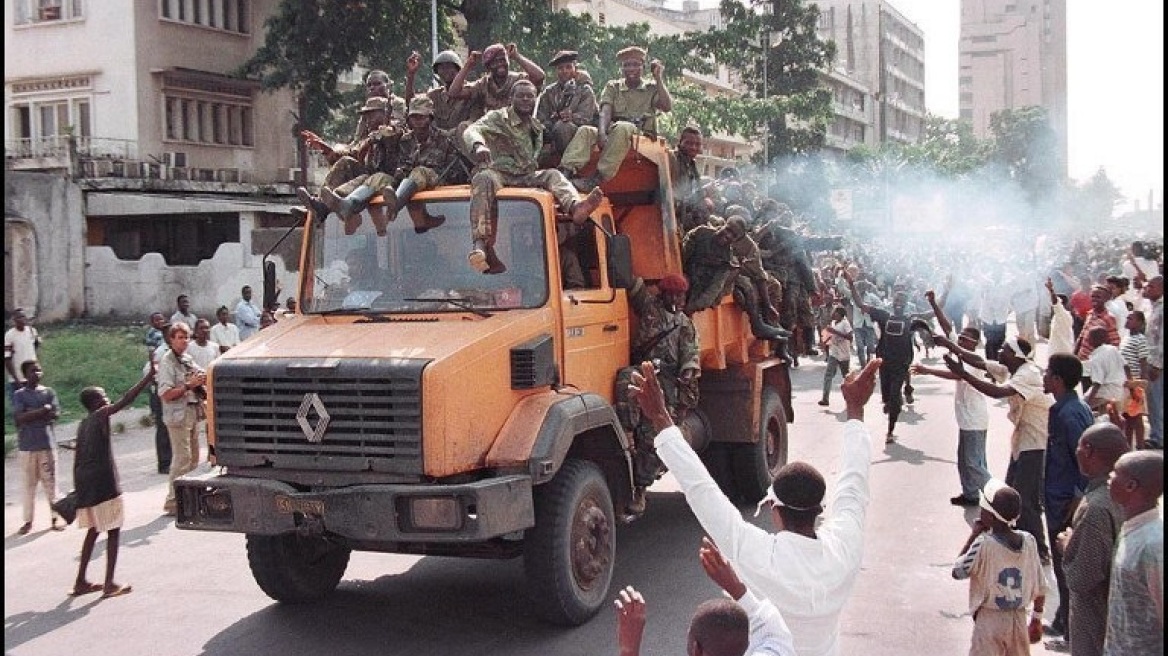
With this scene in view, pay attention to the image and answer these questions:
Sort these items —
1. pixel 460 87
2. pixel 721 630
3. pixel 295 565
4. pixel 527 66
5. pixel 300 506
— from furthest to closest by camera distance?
1. pixel 527 66
2. pixel 460 87
3. pixel 295 565
4. pixel 300 506
5. pixel 721 630

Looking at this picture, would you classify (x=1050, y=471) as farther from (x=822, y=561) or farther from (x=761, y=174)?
(x=761, y=174)

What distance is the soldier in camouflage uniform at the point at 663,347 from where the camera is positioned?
25.7 ft

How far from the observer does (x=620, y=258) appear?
7.44 metres

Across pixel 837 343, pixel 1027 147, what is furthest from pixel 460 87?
pixel 1027 147

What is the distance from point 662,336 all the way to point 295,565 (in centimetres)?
284

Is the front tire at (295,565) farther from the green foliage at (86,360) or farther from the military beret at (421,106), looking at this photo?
the green foliage at (86,360)

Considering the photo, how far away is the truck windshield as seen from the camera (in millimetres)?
7027

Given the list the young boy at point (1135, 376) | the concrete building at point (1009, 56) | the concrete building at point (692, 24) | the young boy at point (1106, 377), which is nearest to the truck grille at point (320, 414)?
the young boy at point (1106, 377)

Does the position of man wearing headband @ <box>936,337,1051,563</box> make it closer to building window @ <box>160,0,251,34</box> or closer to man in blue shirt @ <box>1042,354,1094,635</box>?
man in blue shirt @ <box>1042,354,1094,635</box>

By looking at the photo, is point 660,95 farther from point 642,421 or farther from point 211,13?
point 211,13

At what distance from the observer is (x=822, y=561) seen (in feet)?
11.8

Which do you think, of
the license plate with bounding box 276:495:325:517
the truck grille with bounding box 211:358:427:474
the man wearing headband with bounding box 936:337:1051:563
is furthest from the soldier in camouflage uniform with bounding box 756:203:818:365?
the license plate with bounding box 276:495:325:517

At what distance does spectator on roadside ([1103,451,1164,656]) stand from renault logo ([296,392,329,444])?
3.99m

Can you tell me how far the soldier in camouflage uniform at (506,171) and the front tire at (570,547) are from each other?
1.38 meters
